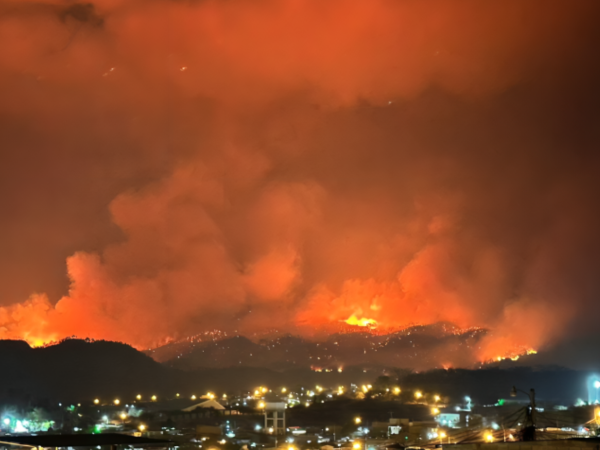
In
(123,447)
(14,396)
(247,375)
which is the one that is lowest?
(123,447)

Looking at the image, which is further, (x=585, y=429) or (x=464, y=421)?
(x=464, y=421)

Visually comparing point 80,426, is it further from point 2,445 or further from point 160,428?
point 2,445

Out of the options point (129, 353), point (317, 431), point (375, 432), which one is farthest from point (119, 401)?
point (375, 432)

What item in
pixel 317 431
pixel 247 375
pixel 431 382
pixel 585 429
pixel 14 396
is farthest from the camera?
pixel 247 375

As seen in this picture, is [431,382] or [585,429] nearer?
[585,429]

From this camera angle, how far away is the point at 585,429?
1449 inches

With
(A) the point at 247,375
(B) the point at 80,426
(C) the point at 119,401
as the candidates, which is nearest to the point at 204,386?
(A) the point at 247,375

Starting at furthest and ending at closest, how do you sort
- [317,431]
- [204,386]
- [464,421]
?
1. [204,386]
2. [317,431]
3. [464,421]

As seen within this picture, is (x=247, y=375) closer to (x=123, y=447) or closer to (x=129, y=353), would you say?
(x=129, y=353)

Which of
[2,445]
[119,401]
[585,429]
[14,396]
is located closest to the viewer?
[2,445]

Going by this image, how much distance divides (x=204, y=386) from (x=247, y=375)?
32.3 ft

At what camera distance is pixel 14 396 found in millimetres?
61406

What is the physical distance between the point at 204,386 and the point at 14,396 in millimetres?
33453

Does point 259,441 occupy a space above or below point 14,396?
below
